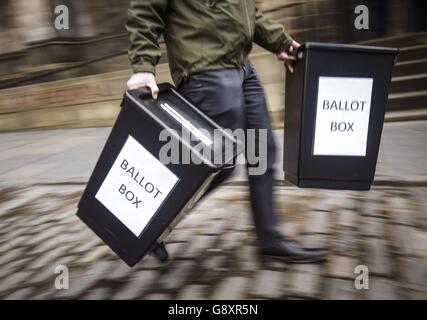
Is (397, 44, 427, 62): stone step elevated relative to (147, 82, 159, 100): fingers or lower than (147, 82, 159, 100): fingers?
lower

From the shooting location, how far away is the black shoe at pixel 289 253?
2664 millimetres

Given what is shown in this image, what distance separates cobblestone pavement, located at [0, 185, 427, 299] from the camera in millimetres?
2490

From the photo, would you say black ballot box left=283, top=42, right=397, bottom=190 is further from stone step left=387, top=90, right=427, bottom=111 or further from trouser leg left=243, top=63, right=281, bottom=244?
stone step left=387, top=90, right=427, bottom=111

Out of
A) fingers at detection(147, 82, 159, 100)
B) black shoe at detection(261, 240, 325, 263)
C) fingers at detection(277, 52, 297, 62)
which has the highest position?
fingers at detection(277, 52, 297, 62)

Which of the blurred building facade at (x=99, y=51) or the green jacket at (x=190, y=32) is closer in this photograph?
the green jacket at (x=190, y=32)

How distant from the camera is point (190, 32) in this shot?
230 cm

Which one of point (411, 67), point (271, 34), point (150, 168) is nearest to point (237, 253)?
point (150, 168)

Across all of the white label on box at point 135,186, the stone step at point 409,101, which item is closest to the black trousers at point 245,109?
the white label on box at point 135,186

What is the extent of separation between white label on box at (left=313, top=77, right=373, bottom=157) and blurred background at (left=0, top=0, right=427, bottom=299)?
629 millimetres

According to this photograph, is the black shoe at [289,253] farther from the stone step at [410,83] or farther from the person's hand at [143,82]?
the stone step at [410,83]

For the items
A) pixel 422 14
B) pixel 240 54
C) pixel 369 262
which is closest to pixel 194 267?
pixel 369 262

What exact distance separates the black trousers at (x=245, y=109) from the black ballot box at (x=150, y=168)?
0.09 metres

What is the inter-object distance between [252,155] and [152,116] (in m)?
0.72

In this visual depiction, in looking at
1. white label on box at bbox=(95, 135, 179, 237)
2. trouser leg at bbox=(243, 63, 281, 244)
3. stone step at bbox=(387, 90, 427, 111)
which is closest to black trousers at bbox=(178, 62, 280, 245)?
trouser leg at bbox=(243, 63, 281, 244)
